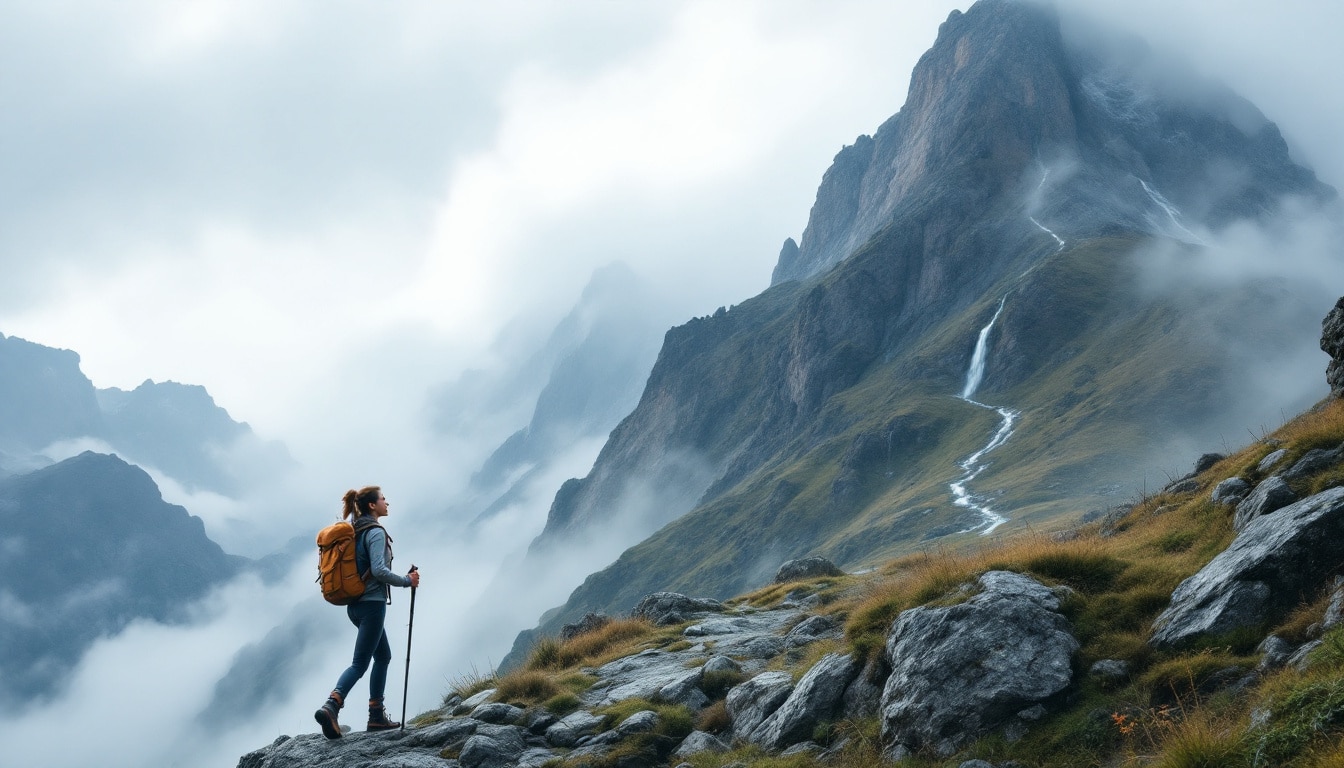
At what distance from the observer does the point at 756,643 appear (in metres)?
20.2

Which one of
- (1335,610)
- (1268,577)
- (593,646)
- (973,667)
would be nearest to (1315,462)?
(1268,577)

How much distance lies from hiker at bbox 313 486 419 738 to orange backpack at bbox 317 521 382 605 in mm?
192

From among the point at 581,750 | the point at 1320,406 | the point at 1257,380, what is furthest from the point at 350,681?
the point at 1257,380

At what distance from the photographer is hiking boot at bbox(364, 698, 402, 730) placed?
16.5 m

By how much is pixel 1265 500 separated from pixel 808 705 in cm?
739

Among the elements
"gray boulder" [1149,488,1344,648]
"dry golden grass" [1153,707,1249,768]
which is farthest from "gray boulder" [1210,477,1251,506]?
"dry golden grass" [1153,707,1249,768]

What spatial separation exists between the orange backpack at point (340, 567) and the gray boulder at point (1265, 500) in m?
14.1

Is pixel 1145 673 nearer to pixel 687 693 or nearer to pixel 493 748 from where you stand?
pixel 687 693

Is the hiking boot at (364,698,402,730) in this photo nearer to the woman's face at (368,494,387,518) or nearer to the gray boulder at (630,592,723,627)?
the woman's face at (368,494,387,518)

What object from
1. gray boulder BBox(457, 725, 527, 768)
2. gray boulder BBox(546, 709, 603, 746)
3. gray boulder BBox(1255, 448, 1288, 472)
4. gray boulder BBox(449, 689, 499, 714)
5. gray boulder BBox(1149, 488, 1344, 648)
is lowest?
gray boulder BBox(1149, 488, 1344, 648)

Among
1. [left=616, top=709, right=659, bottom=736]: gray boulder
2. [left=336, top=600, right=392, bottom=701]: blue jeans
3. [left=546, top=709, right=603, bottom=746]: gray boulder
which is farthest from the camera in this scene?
[left=546, top=709, right=603, bottom=746]: gray boulder

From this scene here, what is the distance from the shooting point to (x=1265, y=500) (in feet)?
43.9

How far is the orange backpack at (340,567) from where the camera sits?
609 inches

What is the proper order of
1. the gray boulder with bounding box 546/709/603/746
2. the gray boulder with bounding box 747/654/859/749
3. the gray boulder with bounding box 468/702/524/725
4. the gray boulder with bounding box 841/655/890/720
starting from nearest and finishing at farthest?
the gray boulder with bounding box 841/655/890/720 < the gray boulder with bounding box 747/654/859/749 < the gray boulder with bounding box 546/709/603/746 < the gray boulder with bounding box 468/702/524/725
